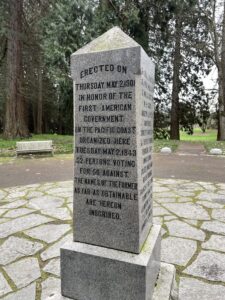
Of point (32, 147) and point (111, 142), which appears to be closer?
point (111, 142)

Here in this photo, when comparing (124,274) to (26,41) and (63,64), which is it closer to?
(63,64)

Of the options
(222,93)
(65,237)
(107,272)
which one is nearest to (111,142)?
(107,272)

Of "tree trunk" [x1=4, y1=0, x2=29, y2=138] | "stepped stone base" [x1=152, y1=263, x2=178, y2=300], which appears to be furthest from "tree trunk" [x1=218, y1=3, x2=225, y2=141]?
"stepped stone base" [x1=152, y1=263, x2=178, y2=300]

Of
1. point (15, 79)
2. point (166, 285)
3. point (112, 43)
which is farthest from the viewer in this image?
point (15, 79)

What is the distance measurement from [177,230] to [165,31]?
15134 millimetres

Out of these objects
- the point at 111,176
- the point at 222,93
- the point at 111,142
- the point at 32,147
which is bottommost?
the point at 32,147

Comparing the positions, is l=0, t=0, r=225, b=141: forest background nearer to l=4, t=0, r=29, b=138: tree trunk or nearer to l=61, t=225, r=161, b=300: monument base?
l=4, t=0, r=29, b=138: tree trunk

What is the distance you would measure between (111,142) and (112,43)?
0.71 m

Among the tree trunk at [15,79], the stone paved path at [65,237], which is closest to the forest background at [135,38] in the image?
the tree trunk at [15,79]

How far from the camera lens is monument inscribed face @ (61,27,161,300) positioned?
2.00 metres

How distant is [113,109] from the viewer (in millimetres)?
2047

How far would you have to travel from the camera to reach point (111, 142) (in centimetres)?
209

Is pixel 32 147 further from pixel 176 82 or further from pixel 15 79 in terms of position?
pixel 176 82

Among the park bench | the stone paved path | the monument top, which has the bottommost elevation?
the stone paved path
